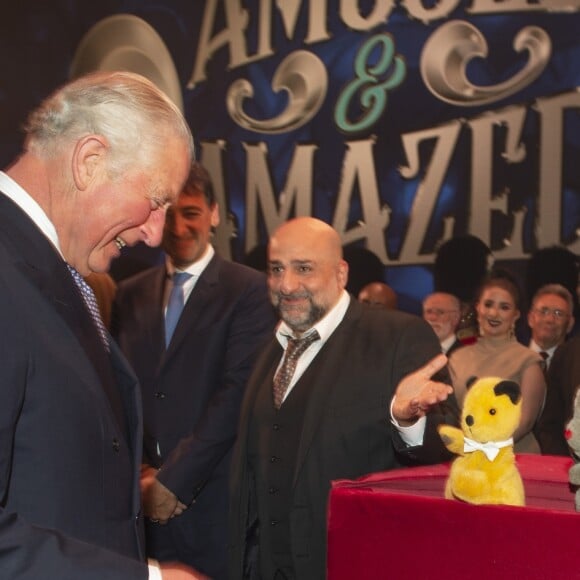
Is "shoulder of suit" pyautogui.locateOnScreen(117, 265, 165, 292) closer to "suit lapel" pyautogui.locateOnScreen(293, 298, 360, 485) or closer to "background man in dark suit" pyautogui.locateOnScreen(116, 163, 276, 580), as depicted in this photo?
"background man in dark suit" pyautogui.locateOnScreen(116, 163, 276, 580)

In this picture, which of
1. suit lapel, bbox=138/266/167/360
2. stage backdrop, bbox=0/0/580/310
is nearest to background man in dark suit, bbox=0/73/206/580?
suit lapel, bbox=138/266/167/360

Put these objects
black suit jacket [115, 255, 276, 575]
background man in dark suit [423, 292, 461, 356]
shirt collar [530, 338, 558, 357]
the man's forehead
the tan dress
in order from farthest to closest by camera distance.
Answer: background man in dark suit [423, 292, 461, 356], the man's forehead, shirt collar [530, 338, 558, 357], the tan dress, black suit jacket [115, 255, 276, 575]

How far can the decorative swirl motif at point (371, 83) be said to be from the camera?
5270 mm

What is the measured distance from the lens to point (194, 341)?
10.2 ft

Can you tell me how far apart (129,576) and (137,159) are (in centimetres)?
56

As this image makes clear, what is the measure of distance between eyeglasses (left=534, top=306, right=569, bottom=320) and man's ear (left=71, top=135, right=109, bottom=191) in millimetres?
3580

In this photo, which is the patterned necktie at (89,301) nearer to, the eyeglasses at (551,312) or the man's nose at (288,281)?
the man's nose at (288,281)

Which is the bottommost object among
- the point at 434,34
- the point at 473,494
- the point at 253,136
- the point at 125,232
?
the point at 473,494

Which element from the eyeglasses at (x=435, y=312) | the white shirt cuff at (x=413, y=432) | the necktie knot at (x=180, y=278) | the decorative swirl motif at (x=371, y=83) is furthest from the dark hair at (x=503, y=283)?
the white shirt cuff at (x=413, y=432)

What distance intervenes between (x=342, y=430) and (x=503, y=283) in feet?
7.56

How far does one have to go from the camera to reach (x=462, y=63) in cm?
509

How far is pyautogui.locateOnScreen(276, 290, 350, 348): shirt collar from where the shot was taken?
2787mm

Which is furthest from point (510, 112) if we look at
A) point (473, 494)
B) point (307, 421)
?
point (473, 494)

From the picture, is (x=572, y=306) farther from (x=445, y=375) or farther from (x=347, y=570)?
(x=347, y=570)
